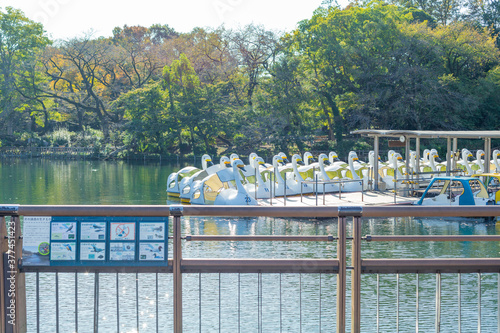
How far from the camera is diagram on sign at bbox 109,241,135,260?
4766 millimetres

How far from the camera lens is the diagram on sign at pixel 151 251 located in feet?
15.7

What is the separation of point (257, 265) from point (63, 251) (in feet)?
5.07

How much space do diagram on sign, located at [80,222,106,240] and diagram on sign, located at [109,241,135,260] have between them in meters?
0.11

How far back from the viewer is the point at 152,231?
15.7 feet

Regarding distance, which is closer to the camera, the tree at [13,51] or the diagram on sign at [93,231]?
the diagram on sign at [93,231]

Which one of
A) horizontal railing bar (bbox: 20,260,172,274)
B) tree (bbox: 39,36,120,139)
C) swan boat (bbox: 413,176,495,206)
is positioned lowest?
swan boat (bbox: 413,176,495,206)

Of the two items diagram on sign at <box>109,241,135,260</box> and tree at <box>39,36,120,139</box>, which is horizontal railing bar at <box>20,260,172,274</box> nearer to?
diagram on sign at <box>109,241,135,260</box>

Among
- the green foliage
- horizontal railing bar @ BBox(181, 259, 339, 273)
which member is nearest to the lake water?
horizontal railing bar @ BBox(181, 259, 339, 273)

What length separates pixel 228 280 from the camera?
11812 millimetres

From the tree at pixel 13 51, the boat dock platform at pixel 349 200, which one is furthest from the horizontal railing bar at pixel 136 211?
the tree at pixel 13 51

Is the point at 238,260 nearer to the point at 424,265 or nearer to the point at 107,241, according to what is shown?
the point at 107,241

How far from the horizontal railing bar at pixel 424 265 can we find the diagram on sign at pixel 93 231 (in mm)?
2104

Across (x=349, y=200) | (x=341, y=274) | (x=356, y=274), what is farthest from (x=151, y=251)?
(x=349, y=200)

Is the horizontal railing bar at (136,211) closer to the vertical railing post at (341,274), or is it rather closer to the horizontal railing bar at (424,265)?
the vertical railing post at (341,274)
